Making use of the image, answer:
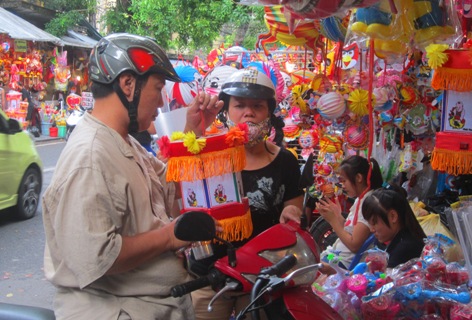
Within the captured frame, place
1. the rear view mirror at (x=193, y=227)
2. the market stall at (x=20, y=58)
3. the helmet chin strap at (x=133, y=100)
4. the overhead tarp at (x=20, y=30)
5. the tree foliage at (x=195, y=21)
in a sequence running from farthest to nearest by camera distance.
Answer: the market stall at (x=20, y=58), the overhead tarp at (x=20, y=30), the tree foliage at (x=195, y=21), the helmet chin strap at (x=133, y=100), the rear view mirror at (x=193, y=227)

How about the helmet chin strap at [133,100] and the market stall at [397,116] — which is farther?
the market stall at [397,116]

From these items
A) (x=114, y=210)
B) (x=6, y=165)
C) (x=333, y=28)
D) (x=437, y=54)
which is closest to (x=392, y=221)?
(x=437, y=54)

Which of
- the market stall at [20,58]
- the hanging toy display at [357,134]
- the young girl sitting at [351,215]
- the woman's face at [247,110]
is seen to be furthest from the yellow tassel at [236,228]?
the market stall at [20,58]

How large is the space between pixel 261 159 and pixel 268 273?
46.7 inches

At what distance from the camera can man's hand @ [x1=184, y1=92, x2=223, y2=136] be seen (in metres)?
2.49

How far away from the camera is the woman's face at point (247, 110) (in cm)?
277

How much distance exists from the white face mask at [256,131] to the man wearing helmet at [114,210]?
74cm

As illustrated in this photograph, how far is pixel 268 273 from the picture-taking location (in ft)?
5.61

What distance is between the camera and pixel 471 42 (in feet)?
10.4

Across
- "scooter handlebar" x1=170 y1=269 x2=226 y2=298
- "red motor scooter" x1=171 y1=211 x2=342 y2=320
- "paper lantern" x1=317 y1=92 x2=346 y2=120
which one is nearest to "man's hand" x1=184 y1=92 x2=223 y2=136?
"red motor scooter" x1=171 y1=211 x2=342 y2=320

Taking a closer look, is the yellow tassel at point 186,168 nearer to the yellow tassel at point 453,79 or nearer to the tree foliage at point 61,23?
the yellow tassel at point 453,79

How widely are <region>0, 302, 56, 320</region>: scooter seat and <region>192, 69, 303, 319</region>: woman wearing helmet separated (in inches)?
39.1

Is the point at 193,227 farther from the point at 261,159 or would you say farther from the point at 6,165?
the point at 6,165

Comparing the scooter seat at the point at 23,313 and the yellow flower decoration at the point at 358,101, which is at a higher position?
the yellow flower decoration at the point at 358,101
